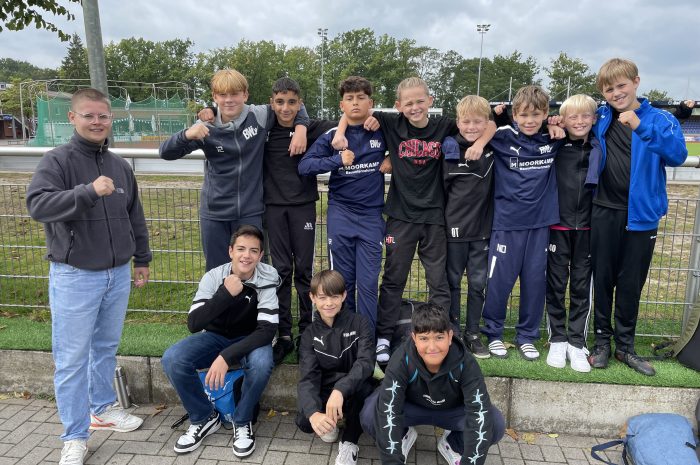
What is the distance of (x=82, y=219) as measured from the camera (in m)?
2.99

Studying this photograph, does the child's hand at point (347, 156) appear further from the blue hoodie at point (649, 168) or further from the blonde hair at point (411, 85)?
the blue hoodie at point (649, 168)

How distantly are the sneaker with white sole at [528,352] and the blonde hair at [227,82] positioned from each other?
9.58ft

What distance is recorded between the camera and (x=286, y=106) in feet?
12.3

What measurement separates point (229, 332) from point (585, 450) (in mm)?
2618

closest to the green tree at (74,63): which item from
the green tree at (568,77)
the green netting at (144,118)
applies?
the green netting at (144,118)

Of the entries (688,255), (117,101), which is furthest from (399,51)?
(688,255)

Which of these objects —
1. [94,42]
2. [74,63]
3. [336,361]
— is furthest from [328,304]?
[74,63]

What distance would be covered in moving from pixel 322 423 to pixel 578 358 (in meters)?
1.99

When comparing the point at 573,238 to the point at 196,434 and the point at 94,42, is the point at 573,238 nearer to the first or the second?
the point at 196,434

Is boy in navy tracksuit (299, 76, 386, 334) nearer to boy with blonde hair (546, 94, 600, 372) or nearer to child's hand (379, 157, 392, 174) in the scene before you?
child's hand (379, 157, 392, 174)

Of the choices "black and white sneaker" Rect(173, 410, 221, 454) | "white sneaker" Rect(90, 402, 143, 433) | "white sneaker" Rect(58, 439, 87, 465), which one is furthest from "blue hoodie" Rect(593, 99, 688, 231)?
"white sneaker" Rect(58, 439, 87, 465)

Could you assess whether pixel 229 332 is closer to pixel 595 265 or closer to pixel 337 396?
pixel 337 396

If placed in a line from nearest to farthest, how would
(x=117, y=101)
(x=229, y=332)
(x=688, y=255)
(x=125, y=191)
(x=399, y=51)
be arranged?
(x=125, y=191)
(x=229, y=332)
(x=688, y=255)
(x=117, y=101)
(x=399, y=51)

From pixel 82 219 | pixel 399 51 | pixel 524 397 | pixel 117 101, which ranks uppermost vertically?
pixel 399 51
